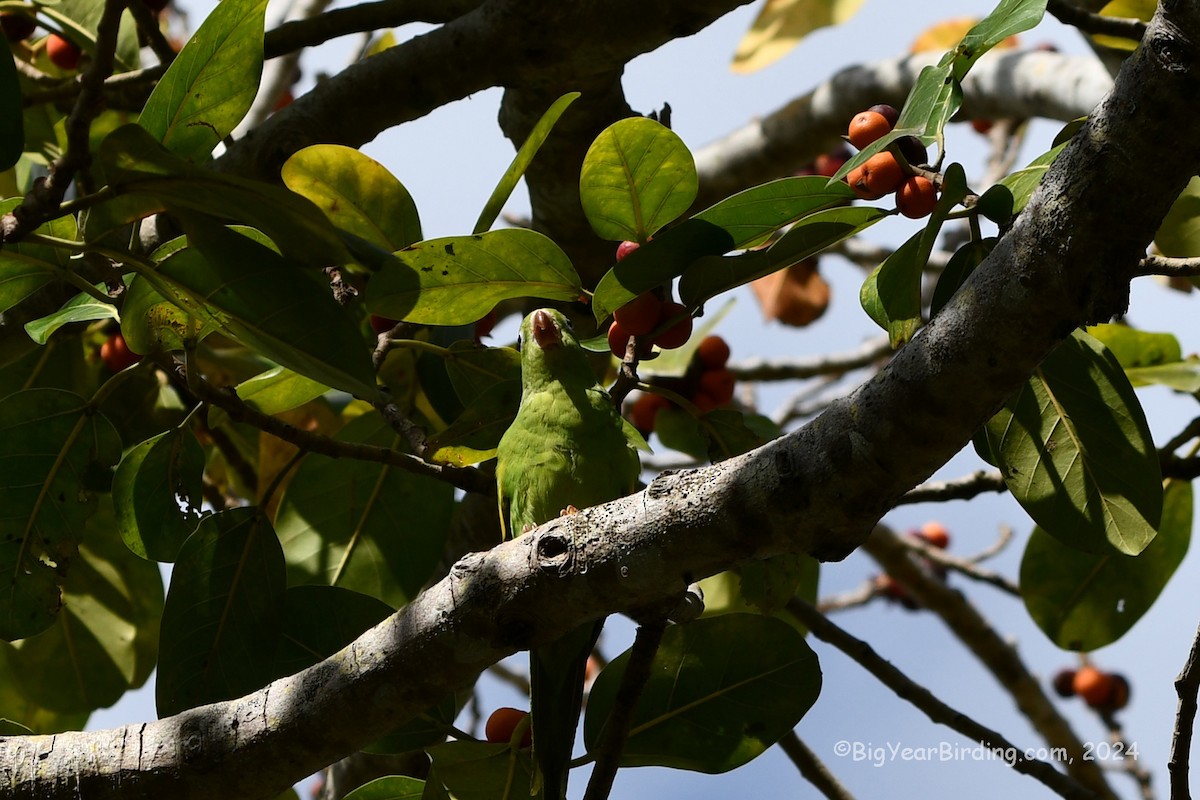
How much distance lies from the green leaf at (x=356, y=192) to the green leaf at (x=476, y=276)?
189 millimetres

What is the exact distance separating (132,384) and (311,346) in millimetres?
1524

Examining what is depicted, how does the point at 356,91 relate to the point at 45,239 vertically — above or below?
above

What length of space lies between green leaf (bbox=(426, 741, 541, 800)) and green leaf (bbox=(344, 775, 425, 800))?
0.38 feet

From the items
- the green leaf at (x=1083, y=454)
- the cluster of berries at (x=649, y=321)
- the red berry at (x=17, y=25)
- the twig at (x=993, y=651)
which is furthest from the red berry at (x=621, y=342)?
the twig at (x=993, y=651)

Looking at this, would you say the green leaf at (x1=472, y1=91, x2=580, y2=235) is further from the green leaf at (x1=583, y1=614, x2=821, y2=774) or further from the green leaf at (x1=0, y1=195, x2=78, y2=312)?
the green leaf at (x1=583, y1=614, x2=821, y2=774)

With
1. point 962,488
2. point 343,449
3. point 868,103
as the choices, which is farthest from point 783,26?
point 343,449

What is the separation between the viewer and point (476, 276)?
1622 mm

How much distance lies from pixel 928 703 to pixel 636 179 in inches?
53.6

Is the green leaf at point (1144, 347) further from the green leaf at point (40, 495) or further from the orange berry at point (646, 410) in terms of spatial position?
the green leaf at point (40, 495)

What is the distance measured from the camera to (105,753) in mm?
1389

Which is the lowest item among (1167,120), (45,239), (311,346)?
(1167,120)

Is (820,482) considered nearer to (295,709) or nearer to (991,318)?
(991,318)

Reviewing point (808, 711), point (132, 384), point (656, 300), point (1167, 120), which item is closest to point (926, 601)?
point (808, 711)

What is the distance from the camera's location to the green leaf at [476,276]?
5.10 ft
